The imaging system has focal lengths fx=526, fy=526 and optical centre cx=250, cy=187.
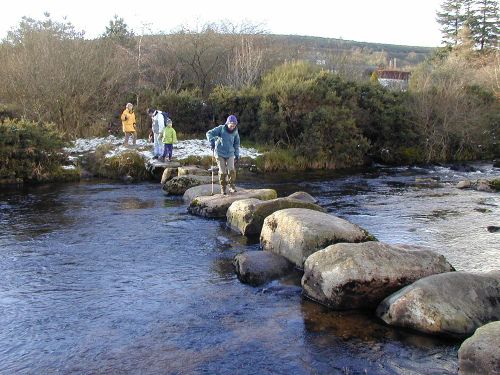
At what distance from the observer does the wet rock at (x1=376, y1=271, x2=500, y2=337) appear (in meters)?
7.11

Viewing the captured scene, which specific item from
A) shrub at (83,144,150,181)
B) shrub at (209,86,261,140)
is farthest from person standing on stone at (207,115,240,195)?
shrub at (209,86,261,140)

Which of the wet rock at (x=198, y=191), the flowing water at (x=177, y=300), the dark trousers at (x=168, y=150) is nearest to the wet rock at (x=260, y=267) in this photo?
the flowing water at (x=177, y=300)

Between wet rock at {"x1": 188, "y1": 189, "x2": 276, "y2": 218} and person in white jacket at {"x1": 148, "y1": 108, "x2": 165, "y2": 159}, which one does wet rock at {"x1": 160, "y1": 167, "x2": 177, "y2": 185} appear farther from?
wet rock at {"x1": 188, "y1": 189, "x2": 276, "y2": 218}

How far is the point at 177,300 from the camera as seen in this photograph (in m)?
8.39

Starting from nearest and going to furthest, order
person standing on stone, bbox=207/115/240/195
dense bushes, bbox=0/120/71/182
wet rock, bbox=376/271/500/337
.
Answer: wet rock, bbox=376/271/500/337
person standing on stone, bbox=207/115/240/195
dense bushes, bbox=0/120/71/182

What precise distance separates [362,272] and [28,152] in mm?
16443

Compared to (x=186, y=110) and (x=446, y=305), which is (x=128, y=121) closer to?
(x=186, y=110)

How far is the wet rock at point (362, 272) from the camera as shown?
800 centimetres

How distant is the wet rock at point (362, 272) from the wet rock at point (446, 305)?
14.5 inches

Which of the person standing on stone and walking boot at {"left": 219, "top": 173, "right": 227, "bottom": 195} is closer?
the person standing on stone

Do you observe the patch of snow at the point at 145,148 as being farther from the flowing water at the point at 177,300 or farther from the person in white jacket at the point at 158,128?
the flowing water at the point at 177,300

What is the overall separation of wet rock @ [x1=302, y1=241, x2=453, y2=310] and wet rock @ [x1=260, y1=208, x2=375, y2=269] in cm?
108

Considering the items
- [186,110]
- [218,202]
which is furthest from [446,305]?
[186,110]

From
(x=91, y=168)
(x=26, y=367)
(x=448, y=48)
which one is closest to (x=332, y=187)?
(x=91, y=168)
